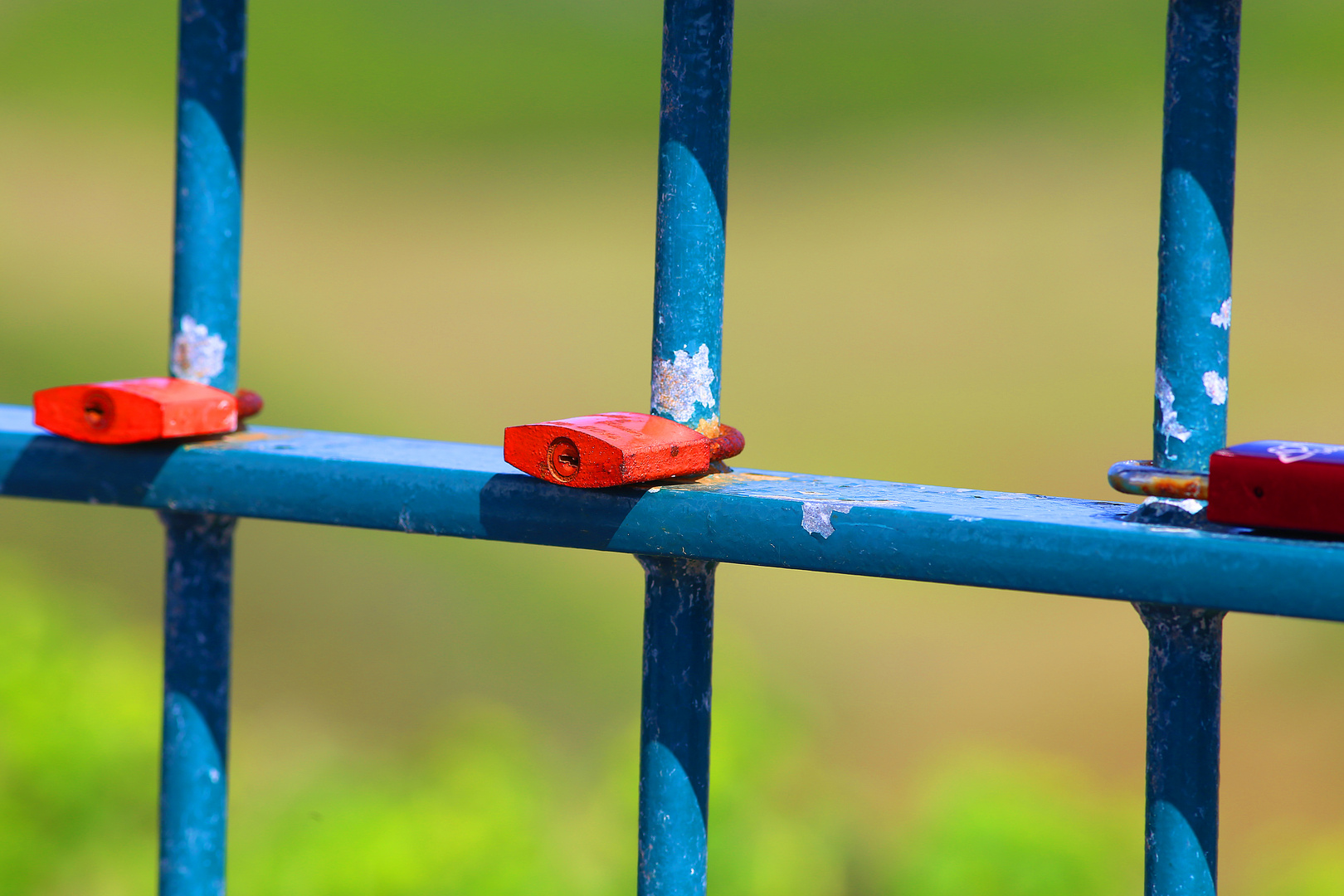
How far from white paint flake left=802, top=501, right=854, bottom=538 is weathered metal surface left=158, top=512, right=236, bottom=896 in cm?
32

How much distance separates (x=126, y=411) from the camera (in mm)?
649

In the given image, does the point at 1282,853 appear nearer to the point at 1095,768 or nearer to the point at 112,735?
the point at 1095,768

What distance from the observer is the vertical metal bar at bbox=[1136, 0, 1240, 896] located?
0.55 meters

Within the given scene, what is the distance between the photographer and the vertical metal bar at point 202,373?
703 mm

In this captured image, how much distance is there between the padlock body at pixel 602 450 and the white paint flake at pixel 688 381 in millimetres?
32

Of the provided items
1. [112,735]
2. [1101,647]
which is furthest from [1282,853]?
[112,735]

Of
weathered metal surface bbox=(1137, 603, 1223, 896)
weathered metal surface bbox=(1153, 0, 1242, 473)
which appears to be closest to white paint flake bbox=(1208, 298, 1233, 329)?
weathered metal surface bbox=(1153, 0, 1242, 473)

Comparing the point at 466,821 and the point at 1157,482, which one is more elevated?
the point at 1157,482

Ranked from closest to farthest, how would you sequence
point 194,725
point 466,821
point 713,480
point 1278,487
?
point 1278,487 → point 713,480 → point 194,725 → point 466,821

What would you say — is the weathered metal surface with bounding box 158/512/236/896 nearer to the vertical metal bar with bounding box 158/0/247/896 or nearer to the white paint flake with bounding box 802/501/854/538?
the vertical metal bar with bounding box 158/0/247/896

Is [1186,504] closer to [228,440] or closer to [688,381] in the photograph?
[688,381]

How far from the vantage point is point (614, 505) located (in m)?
0.59

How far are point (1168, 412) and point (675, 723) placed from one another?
250 millimetres

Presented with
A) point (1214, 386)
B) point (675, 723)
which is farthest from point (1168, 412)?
point (675, 723)
